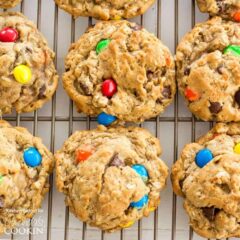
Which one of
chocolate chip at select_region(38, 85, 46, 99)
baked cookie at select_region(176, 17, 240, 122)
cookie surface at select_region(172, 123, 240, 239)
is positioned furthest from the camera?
chocolate chip at select_region(38, 85, 46, 99)

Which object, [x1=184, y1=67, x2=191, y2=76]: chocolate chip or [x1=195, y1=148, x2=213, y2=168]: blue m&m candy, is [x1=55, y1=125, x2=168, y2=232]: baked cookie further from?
[x1=184, y1=67, x2=191, y2=76]: chocolate chip

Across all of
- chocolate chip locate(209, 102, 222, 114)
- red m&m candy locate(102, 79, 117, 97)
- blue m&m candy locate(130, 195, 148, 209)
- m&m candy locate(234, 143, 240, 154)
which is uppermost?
red m&m candy locate(102, 79, 117, 97)

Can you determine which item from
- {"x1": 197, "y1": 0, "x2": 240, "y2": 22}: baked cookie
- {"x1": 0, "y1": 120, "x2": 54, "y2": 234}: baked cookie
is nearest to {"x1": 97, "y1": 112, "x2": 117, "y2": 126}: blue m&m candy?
{"x1": 0, "y1": 120, "x2": 54, "y2": 234}: baked cookie

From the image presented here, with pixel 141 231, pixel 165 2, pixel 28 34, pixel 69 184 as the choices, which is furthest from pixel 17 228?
pixel 165 2

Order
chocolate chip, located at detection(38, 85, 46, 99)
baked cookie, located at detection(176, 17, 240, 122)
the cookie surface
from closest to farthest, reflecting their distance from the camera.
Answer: the cookie surface < baked cookie, located at detection(176, 17, 240, 122) < chocolate chip, located at detection(38, 85, 46, 99)

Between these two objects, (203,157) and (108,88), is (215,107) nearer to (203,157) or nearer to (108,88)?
(203,157)

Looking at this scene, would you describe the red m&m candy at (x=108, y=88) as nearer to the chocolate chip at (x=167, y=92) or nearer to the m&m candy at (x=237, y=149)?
the chocolate chip at (x=167, y=92)

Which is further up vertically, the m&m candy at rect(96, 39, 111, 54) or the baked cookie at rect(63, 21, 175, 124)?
the m&m candy at rect(96, 39, 111, 54)

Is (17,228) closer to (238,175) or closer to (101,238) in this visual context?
(101,238)
